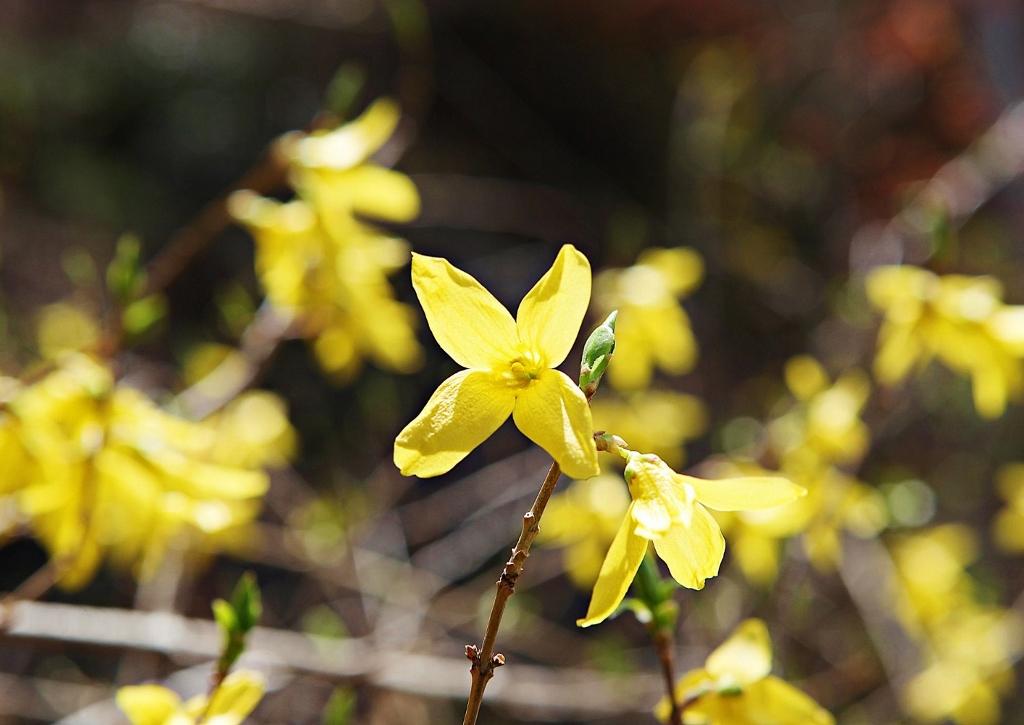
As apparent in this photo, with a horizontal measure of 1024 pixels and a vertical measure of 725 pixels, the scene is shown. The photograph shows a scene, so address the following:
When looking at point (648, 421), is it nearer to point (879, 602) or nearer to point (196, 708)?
point (879, 602)

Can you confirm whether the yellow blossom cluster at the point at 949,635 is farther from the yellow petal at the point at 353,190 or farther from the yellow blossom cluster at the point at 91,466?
the yellow blossom cluster at the point at 91,466

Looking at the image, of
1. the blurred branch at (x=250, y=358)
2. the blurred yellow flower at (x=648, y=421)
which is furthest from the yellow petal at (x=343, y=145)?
the blurred yellow flower at (x=648, y=421)

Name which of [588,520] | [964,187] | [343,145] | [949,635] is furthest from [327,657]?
[964,187]

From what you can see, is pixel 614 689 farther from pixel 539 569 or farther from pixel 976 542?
pixel 976 542

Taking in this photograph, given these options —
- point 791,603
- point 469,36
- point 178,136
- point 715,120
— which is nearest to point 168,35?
point 178,136

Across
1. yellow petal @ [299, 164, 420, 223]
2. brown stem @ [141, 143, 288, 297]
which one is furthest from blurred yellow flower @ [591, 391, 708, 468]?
brown stem @ [141, 143, 288, 297]
